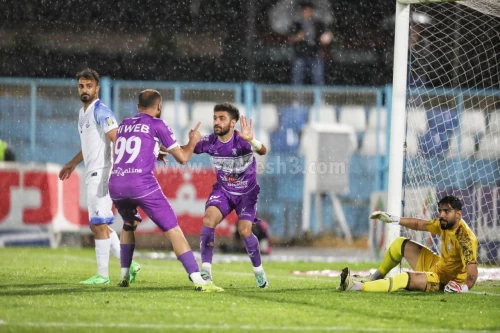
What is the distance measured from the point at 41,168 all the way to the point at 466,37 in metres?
7.68

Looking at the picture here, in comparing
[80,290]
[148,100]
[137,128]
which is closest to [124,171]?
[137,128]

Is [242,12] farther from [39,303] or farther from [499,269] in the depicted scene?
[39,303]

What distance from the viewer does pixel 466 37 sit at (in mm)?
14469

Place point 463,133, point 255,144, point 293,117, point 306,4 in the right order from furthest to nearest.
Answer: point 306,4 < point 293,117 < point 463,133 < point 255,144

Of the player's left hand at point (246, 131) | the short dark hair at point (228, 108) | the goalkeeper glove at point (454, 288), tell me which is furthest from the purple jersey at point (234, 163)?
the goalkeeper glove at point (454, 288)

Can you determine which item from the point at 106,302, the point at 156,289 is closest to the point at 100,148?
the point at 156,289

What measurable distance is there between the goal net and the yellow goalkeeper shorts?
12.5 feet

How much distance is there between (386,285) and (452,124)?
23.6ft

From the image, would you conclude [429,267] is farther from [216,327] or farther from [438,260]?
[216,327]

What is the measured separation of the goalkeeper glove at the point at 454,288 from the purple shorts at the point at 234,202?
1.95 m

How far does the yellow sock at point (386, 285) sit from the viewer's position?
8.53 m

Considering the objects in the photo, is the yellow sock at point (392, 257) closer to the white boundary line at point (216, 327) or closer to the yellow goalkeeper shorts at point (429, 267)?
the yellow goalkeeper shorts at point (429, 267)

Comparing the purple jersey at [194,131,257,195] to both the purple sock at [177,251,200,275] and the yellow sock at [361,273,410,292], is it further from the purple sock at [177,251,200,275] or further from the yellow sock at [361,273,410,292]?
the yellow sock at [361,273,410,292]

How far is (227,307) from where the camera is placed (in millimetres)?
6859
